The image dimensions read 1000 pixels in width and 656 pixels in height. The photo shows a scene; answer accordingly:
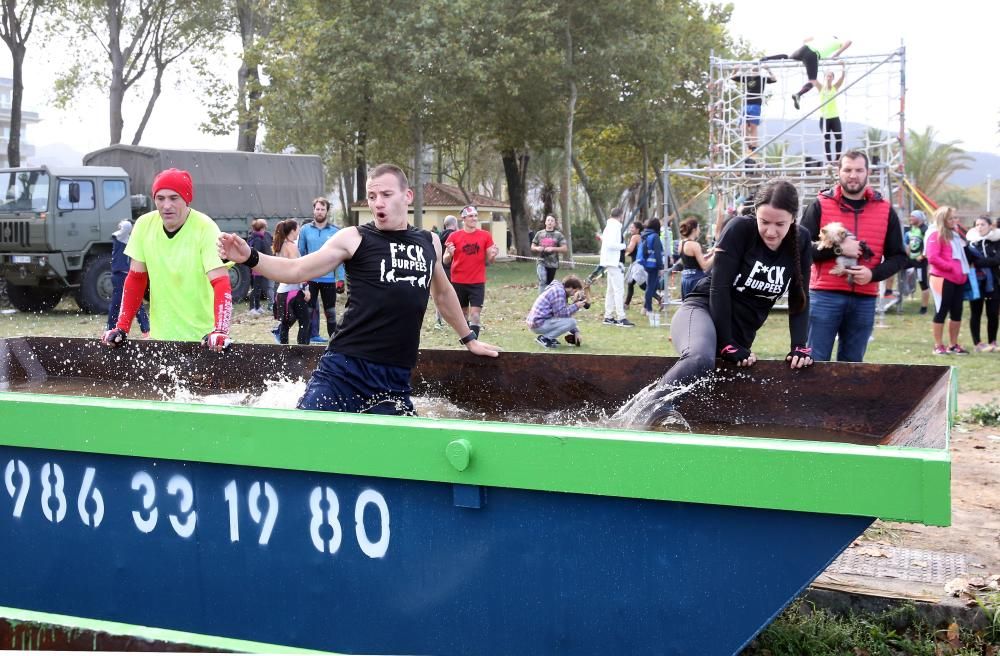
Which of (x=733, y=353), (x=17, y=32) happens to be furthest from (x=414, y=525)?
(x=17, y=32)

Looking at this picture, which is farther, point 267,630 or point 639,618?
point 267,630

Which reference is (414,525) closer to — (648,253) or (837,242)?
(837,242)

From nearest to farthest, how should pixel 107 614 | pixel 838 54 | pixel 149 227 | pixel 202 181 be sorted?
pixel 107 614
pixel 149 227
pixel 838 54
pixel 202 181

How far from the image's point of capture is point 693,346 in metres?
4.80

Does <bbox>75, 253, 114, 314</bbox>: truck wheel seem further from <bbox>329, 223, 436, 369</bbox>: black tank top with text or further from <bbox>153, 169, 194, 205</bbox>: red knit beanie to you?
<bbox>329, 223, 436, 369</bbox>: black tank top with text

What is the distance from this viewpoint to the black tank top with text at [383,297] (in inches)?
168

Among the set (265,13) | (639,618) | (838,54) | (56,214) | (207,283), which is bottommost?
(639,618)

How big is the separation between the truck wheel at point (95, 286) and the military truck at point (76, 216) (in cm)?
2

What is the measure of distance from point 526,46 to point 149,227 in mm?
26385

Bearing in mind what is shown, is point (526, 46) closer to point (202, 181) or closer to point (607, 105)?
point (607, 105)

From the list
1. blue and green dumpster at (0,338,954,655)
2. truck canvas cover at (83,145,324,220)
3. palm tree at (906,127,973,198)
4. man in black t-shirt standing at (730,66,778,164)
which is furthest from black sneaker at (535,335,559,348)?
palm tree at (906,127,973,198)

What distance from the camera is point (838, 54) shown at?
1633 centimetres

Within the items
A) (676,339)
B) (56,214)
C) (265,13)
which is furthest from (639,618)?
(265,13)

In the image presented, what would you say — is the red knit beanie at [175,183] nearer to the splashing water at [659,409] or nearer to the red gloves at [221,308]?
the red gloves at [221,308]
